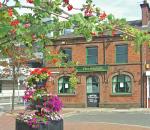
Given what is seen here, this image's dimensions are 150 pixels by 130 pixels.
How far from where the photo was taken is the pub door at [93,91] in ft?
130

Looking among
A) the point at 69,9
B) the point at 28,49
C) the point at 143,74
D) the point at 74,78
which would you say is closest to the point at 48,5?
the point at 69,9

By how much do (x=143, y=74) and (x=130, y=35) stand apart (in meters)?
32.0

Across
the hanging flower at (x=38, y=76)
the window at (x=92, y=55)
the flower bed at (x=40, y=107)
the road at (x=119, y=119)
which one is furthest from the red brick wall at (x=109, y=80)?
the hanging flower at (x=38, y=76)

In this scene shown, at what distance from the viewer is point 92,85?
3994cm

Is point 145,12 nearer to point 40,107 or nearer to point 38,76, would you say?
point 40,107

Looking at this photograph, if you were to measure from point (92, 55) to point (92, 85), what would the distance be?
2512 millimetres

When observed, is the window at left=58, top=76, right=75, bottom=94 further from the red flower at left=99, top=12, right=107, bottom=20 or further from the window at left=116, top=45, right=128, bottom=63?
the red flower at left=99, top=12, right=107, bottom=20

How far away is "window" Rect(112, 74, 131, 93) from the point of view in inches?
1507

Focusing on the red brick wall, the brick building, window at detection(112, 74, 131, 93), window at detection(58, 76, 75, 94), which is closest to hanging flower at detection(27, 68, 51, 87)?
the brick building

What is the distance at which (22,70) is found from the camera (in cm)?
3328

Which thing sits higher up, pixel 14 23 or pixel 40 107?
pixel 14 23

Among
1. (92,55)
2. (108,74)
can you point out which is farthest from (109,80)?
(92,55)

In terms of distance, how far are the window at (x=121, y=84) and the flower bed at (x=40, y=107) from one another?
26270mm

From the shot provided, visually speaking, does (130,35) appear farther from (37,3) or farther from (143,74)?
(143,74)
